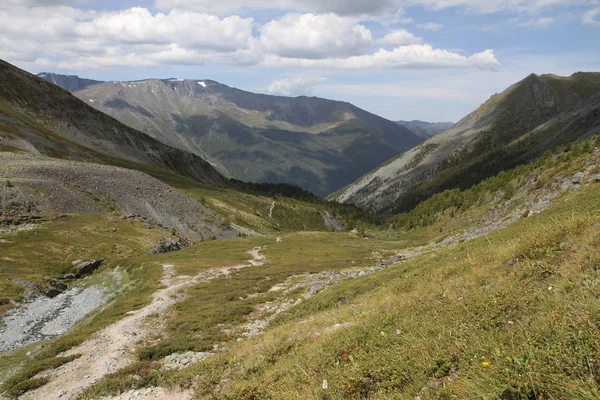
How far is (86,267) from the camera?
2014 inches

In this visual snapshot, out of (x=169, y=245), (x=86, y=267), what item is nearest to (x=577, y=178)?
(x=169, y=245)

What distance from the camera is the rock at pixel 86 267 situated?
49.8 m

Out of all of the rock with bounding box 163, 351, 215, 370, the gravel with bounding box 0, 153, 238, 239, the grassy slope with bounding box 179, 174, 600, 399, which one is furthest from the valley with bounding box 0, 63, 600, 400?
the gravel with bounding box 0, 153, 238, 239

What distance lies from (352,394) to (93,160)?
156417mm

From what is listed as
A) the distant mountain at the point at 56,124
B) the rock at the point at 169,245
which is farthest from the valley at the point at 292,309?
the distant mountain at the point at 56,124

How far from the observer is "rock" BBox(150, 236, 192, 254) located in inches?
2653

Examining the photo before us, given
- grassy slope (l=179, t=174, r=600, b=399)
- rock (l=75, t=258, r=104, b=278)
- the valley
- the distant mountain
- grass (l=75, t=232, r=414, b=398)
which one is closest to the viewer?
grassy slope (l=179, t=174, r=600, b=399)

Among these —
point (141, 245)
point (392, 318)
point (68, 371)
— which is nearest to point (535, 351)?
point (392, 318)

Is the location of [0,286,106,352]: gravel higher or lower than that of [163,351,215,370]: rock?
lower

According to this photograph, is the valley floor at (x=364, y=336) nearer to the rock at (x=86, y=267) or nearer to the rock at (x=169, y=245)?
the rock at (x=86, y=267)

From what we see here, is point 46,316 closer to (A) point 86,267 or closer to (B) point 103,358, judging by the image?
(A) point 86,267

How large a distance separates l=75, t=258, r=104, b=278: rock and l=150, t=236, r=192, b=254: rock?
12419 millimetres

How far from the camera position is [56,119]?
17475cm

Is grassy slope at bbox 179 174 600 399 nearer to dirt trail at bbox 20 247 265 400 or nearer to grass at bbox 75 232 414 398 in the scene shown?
dirt trail at bbox 20 247 265 400
